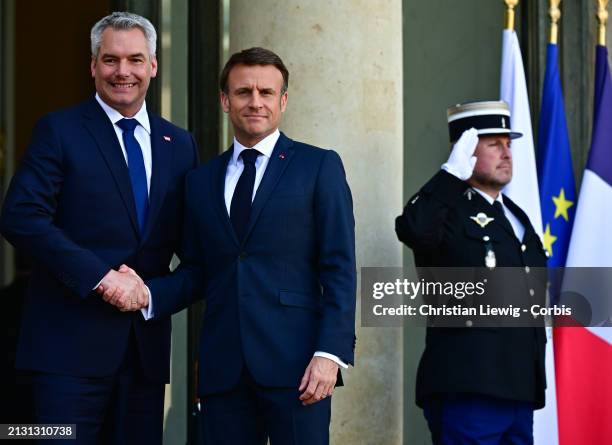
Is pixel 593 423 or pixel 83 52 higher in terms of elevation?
pixel 83 52

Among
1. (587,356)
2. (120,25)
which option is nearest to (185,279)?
(120,25)

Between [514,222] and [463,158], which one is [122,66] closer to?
[463,158]

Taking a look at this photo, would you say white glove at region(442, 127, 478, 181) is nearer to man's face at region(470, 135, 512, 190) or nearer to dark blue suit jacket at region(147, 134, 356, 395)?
man's face at region(470, 135, 512, 190)

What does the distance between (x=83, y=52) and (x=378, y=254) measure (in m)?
5.10

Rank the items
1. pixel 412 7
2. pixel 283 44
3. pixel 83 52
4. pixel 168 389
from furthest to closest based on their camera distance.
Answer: pixel 83 52
pixel 412 7
pixel 168 389
pixel 283 44

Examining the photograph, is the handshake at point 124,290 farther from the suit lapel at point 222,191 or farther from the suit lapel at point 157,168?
the suit lapel at point 222,191

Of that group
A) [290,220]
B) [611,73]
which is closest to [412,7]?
[611,73]

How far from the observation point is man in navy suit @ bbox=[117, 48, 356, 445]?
316 cm

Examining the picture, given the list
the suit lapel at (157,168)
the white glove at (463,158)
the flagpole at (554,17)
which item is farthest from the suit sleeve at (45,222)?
the flagpole at (554,17)

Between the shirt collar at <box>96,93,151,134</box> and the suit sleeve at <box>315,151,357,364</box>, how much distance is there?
1.82 feet

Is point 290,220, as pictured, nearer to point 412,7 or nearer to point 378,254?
point 378,254

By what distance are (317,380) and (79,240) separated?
0.77 metres

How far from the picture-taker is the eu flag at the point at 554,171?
5.25 meters

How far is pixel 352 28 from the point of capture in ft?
13.7
